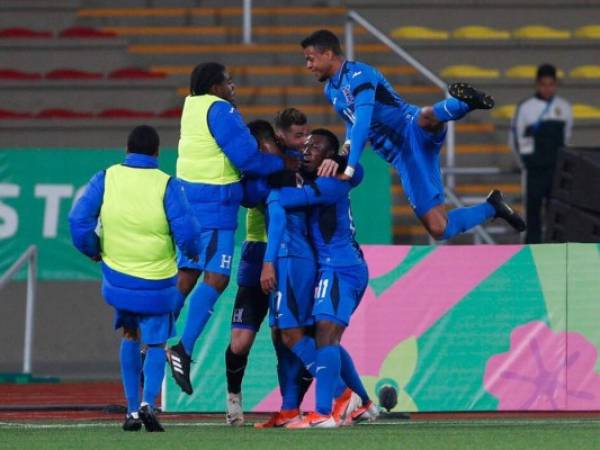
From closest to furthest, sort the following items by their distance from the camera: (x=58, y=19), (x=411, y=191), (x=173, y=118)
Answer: (x=411, y=191) < (x=173, y=118) < (x=58, y=19)

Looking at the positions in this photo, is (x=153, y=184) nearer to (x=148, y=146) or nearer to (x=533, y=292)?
(x=148, y=146)

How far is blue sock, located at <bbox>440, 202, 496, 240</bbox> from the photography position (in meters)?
13.1

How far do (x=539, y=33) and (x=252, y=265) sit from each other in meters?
12.2

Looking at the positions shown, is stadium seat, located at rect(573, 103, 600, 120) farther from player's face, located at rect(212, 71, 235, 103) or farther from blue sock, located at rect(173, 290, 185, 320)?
blue sock, located at rect(173, 290, 185, 320)

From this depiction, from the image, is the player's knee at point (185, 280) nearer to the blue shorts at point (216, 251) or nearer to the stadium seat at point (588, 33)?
the blue shorts at point (216, 251)

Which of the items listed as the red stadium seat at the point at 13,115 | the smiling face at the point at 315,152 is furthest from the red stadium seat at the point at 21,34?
the smiling face at the point at 315,152

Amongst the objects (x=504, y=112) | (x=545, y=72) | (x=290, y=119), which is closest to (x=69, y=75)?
(x=504, y=112)

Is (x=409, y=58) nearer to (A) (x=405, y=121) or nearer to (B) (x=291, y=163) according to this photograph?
(A) (x=405, y=121)

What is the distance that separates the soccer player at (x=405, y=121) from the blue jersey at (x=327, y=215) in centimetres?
46

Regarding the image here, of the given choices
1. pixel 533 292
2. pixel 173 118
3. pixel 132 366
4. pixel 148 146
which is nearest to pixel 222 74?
pixel 148 146

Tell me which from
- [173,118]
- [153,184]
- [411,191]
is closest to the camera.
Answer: [153,184]

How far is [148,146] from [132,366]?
1.32 metres

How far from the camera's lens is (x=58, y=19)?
23109 mm

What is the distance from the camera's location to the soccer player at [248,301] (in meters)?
12.3
